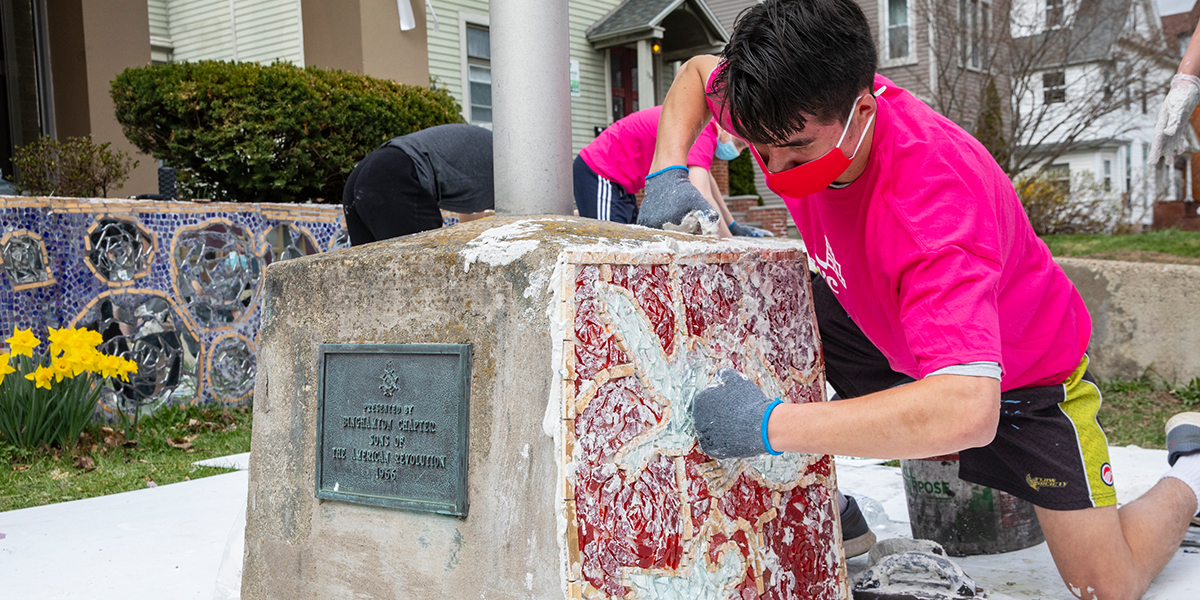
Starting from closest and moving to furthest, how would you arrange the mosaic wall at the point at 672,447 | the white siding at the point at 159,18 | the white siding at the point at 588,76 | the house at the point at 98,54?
the mosaic wall at the point at 672,447, the house at the point at 98,54, the white siding at the point at 159,18, the white siding at the point at 588,76

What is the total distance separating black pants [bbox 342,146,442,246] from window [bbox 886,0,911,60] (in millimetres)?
13430

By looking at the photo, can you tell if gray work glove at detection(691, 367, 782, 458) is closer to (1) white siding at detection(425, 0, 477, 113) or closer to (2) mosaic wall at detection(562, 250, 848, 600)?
(2) mosaic wall at detection(562, 250, 848, 600)

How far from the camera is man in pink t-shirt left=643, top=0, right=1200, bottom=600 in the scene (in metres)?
1.64

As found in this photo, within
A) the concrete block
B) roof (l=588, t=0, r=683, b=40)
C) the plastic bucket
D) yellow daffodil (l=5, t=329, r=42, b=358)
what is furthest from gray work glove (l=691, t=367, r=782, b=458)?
roof (l=588, t=0, r=683, b=40)

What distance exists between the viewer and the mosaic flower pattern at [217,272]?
5.29m

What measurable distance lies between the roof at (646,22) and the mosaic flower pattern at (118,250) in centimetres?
979

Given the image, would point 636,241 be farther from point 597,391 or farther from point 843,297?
point 843,297

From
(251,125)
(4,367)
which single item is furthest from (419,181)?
(251,125)

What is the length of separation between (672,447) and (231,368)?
438 cm

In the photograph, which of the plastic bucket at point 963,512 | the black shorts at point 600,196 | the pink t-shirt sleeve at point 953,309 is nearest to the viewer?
the pink t-shirt sleeve at point 953,309

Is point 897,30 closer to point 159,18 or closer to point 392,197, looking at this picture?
point 159,18

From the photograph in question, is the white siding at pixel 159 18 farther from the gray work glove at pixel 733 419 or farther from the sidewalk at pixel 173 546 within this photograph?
the gray work glove at pixel 733 419

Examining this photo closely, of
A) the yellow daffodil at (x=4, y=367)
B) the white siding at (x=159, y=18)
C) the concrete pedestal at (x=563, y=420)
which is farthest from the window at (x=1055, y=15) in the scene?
the white siding at (x=159, y=18)

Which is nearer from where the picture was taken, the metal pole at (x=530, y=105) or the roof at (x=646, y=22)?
the metal pole at (x=530, y=105)
